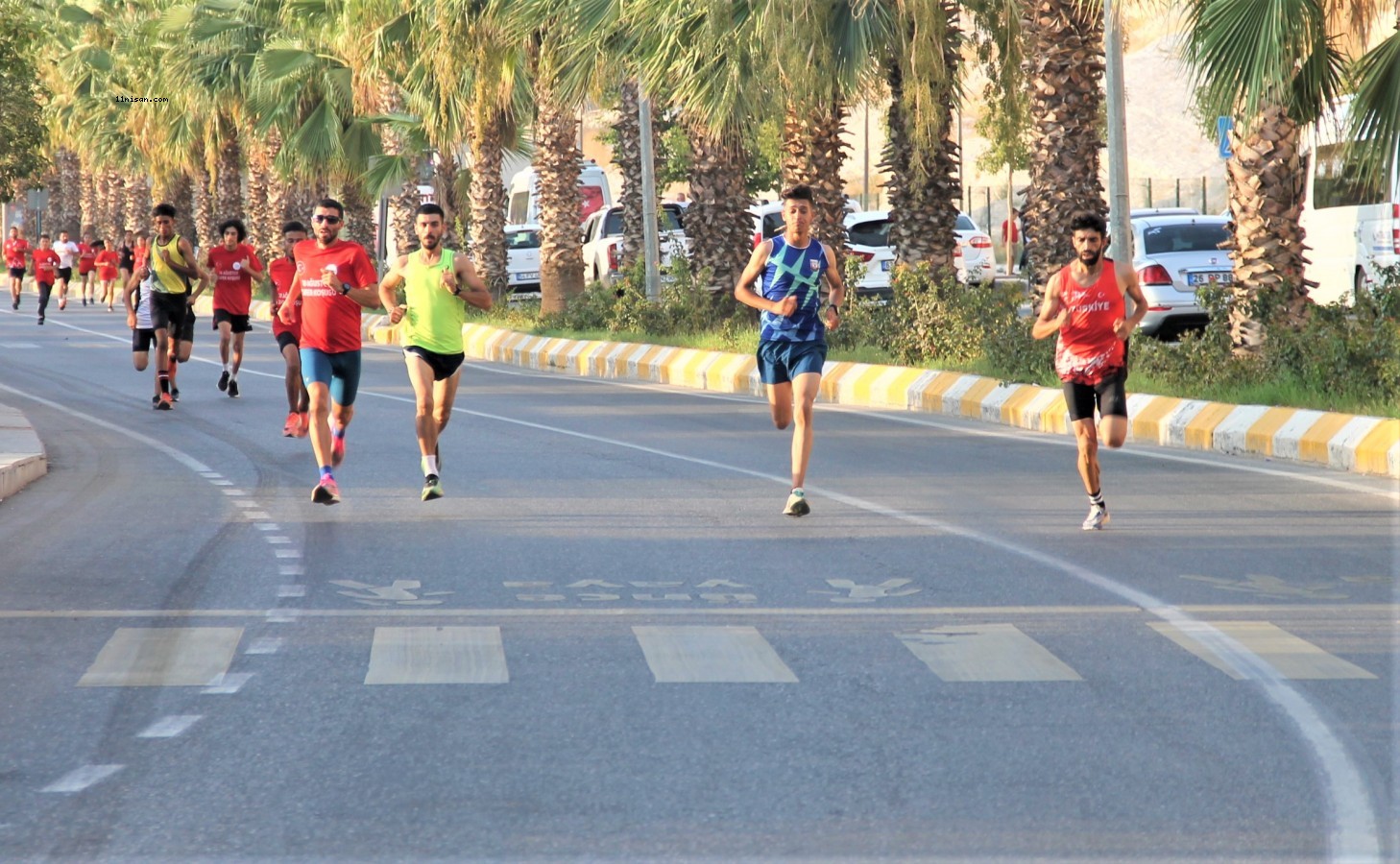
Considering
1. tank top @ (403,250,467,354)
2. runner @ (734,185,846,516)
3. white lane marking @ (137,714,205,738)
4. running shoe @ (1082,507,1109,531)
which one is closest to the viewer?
white lane marking @ (137,714,205,738)

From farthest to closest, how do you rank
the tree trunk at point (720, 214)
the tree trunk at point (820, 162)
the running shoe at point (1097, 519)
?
1. the tree trunk at point (720, 214)
2. the tree trunk at point (820, 162)
3. the running shoe at point (1097, 519)

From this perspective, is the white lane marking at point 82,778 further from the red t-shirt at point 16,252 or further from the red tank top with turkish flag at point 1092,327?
the red t-shirt at point 16,252

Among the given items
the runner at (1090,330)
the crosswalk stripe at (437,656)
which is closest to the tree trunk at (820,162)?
the runner at (1090,330)

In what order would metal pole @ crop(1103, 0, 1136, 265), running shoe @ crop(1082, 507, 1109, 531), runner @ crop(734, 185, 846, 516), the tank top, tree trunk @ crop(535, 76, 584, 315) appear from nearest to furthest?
running shoe @ crop(1082, 507, 1109, 531), runner @ crop(734, 185, 846, 516), the tank top, metal pole @ crop(1103, 0, 1136, 265), tree trunk @ crop(535, 76, 584, 315)

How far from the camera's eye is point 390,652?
313 inches

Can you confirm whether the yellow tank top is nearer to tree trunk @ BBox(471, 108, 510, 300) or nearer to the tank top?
the tank top

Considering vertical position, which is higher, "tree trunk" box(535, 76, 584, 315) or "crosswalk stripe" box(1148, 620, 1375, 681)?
"tree trunk" box(535, 76, 584, 315)

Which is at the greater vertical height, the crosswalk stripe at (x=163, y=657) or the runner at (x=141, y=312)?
the runner at (x=141, y=312)

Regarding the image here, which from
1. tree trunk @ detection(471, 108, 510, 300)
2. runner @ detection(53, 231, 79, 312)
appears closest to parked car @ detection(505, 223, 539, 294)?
tree trunk @ detection(471, 108, 510, 300)

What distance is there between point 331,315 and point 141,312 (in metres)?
8.33

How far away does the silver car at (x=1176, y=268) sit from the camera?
2439 centimetres

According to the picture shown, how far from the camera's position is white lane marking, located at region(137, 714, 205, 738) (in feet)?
21.3

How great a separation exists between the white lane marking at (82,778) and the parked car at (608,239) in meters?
32.1

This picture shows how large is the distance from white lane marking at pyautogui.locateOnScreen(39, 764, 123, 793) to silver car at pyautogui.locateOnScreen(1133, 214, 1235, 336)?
63.9 ft
